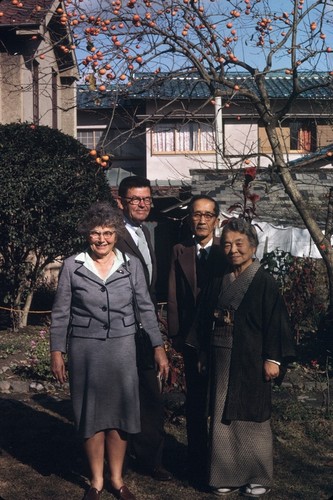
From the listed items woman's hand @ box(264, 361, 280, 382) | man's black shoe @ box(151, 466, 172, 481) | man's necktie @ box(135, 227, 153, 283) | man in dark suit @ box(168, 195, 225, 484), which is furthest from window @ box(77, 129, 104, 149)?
woman's hand @ box(264, 361, 280, 382)

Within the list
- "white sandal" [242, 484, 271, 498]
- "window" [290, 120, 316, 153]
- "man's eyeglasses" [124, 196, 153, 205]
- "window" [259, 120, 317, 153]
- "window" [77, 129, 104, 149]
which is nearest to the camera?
"white sandal" [242, 484, 271, 498]

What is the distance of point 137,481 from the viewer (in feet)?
18.2

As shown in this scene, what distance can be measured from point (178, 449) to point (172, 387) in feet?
2.68

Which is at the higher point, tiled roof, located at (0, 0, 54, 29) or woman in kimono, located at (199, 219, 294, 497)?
tiled roof, located at (0, 0, 54, 29)

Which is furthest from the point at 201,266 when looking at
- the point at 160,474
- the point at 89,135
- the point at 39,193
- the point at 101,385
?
the point at 89,135

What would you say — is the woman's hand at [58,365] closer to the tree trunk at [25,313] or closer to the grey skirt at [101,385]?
the grey skirt at [101,385]

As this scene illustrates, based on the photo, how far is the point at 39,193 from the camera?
11227 millimetres

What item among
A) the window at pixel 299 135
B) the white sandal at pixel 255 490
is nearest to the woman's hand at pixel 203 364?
the white sandal at pixel 255 490

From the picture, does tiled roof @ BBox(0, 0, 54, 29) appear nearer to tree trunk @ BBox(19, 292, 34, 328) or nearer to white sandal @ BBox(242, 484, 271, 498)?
tree trunk @ BBox(19, 292, 34, 328)

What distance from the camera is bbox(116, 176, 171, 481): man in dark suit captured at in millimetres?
5566

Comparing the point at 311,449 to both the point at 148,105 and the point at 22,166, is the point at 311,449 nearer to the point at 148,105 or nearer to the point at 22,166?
the point at 22,166

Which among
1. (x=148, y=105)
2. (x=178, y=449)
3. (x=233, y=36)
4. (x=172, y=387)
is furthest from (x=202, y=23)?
(x=148, y=105)

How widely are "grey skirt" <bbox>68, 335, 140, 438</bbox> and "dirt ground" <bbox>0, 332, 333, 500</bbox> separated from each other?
0.53m

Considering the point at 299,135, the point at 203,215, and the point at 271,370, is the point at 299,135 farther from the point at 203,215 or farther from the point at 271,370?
the point at 271,370
